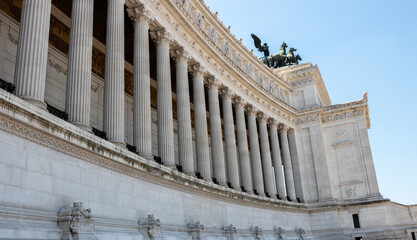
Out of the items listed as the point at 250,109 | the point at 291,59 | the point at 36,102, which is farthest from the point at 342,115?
the point at 36,102

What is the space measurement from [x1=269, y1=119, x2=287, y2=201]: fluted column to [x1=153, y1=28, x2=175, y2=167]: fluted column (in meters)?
24.1

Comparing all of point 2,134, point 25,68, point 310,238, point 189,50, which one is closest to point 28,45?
point 25,68

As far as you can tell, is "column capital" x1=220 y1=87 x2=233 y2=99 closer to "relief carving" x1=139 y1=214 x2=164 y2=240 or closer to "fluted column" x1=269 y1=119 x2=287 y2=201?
"fluted column" x1=269 y1=119 x2=287 y2=201

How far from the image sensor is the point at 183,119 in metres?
32.6

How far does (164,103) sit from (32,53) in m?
13.1

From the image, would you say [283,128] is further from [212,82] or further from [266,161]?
[212,82]

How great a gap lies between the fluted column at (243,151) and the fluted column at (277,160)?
24.7 feet

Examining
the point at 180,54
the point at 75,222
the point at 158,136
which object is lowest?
the point at 75,222

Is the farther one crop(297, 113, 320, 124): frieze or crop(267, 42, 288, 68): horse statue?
crop(267, 42, 288, 68): horse statue

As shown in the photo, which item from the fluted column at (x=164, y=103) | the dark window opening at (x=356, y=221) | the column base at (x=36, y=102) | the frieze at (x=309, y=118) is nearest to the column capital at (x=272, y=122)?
the frieze at (x=309, y=118)

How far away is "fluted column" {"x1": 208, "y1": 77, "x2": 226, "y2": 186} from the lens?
1454 inches

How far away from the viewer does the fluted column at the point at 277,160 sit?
49.8 m

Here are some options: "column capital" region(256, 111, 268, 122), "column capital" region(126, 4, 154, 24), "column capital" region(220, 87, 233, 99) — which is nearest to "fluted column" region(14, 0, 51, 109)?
"column capital" region(126, 4, 154, 24)

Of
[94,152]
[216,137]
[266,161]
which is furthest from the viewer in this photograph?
[266,161]
